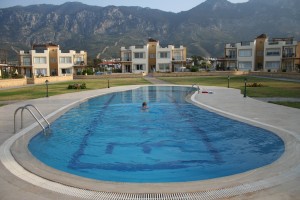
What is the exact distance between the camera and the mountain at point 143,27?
5773 inches

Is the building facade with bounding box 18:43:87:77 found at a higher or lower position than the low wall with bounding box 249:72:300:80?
higher

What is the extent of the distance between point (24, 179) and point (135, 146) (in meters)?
5.30

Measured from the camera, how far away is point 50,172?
275 inches

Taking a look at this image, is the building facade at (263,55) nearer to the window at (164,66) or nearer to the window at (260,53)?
the window at (260,53)

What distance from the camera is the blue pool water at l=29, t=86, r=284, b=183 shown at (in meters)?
8.70

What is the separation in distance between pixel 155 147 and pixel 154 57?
67.6m

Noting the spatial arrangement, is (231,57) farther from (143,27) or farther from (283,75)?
(143,27)

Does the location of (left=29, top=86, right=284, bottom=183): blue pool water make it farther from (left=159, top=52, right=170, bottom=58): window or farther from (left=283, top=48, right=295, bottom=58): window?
(left=159, top=52, right=170, bottom=58): window

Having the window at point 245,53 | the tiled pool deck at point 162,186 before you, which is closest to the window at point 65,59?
the window at point 245,53

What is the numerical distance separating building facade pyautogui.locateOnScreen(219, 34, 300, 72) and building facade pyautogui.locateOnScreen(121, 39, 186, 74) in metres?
11.1

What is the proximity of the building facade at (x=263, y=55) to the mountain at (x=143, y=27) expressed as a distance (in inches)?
2354

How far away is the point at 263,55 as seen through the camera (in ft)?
239

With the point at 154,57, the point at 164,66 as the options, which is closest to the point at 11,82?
the point at 154,57

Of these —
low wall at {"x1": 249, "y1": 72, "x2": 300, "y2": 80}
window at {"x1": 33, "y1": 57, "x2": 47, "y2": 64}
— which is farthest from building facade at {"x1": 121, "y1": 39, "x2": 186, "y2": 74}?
low wall at {"x1": 249, "y1": 72, "x2": 300, "y2": 80}
